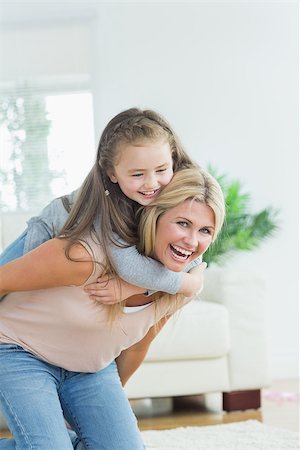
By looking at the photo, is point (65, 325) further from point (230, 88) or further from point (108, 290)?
point (230, 88)

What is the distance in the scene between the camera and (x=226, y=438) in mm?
3145

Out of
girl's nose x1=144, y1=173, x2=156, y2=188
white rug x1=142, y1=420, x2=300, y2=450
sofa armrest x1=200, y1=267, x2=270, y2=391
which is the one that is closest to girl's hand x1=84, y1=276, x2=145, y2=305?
girl's nose x1=144, y1=173, x2=156, y2=188

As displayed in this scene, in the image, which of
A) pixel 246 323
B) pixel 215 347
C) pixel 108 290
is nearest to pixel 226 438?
pixel 215 347

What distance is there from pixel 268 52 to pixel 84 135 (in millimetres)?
1308

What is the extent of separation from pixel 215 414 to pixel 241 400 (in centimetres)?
15

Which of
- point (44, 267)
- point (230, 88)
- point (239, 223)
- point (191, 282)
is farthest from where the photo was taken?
point (230, 88)

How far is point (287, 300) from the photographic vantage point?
5.29 meters

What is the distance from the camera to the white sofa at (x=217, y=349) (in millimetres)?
3617

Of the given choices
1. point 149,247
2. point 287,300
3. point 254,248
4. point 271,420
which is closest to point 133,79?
point 254,248

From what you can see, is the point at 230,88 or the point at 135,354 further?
the point at 230,88

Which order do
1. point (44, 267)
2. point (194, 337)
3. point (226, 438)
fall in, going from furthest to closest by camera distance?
point (194, 337), point (226, 438), point (44, 267)

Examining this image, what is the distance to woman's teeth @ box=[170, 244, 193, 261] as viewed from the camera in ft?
6.49

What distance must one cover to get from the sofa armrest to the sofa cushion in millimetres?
102

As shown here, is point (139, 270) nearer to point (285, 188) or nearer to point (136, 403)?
point (136, 403)
